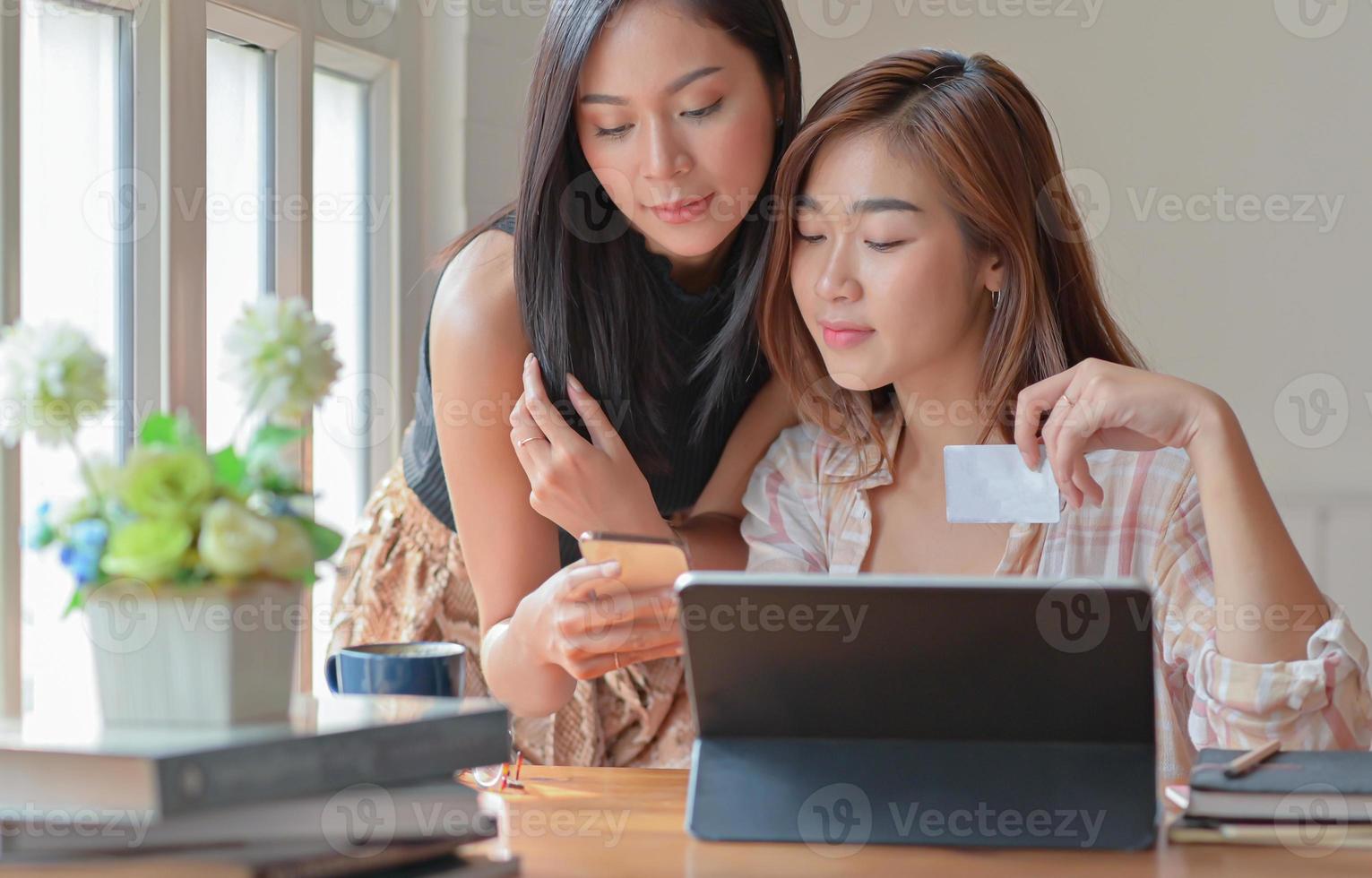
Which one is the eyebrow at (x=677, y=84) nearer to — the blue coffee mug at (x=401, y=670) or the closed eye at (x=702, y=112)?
the closed eye at (x=702, y=112)

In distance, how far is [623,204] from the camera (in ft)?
5.56

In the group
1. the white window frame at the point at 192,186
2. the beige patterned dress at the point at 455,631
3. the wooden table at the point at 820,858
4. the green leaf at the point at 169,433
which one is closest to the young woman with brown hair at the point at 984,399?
the beige patterned dress at the point at 455,631

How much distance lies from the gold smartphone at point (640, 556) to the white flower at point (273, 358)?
1.02ft

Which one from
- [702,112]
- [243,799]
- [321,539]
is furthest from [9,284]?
[243,799]

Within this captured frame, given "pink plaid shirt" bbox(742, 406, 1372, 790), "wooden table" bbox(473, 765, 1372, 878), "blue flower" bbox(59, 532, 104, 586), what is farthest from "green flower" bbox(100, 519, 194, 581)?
"pink plaid shirt" bbox(742, 406, 1372, 790)

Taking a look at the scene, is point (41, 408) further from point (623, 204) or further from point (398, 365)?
point (398, 365)

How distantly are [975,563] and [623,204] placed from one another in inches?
24.1

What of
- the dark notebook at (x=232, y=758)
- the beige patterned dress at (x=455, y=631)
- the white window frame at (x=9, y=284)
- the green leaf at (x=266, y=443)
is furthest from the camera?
the beige patterned dress at (x=455, y=631)

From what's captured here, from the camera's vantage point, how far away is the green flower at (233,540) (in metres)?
0.80

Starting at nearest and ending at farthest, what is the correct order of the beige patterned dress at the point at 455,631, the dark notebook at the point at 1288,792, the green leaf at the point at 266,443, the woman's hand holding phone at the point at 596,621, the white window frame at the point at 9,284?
the green leaf at the point at 266,443
the dark notebook at the point at 1288,792
the woman's hand holding phone at the point at 596,621
the white window frame at the point at 9,284
the beige patterned dress at the point at 455,631

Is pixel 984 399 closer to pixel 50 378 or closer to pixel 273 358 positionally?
pixel 273 358

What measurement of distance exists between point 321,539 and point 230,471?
0.22 ft

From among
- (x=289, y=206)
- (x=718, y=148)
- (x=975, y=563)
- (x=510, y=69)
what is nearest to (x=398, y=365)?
(x=289, y=206)

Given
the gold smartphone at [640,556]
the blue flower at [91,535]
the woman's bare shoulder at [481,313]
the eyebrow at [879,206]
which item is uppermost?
the eyebrow at [879,206]
